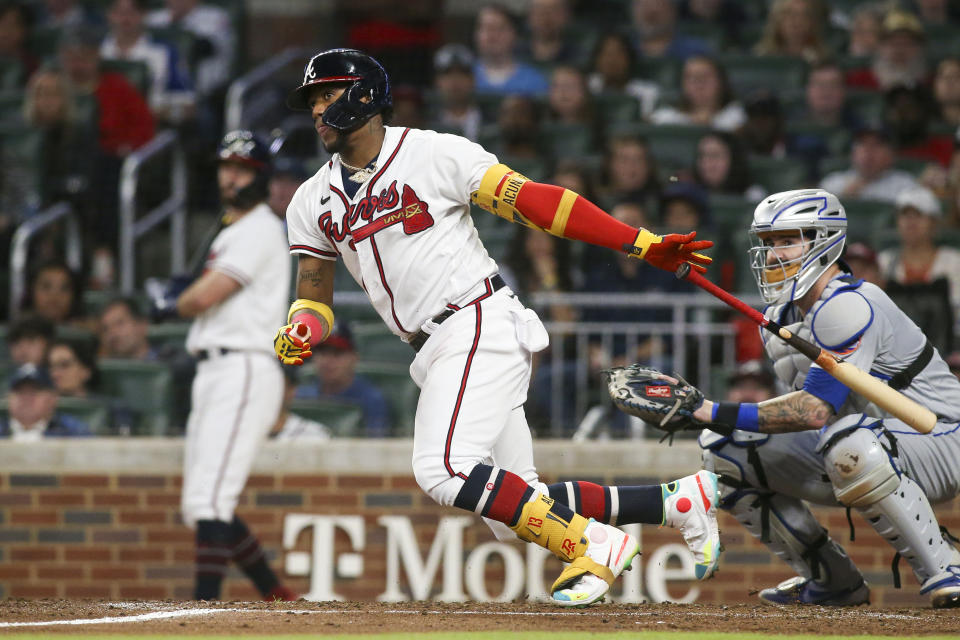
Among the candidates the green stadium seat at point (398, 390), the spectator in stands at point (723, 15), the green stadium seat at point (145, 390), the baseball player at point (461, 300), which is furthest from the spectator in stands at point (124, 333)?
the spectator in stands at point (723, 15)

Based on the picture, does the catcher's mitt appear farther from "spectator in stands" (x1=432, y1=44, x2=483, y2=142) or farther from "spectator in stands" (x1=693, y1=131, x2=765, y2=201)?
"spectator in stands" (x1=432, y1=44, x2=483, y2=142)

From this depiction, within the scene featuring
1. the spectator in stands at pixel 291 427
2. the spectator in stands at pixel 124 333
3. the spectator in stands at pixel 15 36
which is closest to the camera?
the spectator in stands at pixel 291 427

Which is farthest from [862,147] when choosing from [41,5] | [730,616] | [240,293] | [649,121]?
[41,5]

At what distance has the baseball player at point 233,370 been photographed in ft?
21.1

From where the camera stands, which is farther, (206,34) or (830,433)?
(206,34)

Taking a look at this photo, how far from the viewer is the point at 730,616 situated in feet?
15.3

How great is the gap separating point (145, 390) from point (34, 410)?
586mm

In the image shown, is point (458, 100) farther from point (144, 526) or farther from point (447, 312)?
point (447, 312)

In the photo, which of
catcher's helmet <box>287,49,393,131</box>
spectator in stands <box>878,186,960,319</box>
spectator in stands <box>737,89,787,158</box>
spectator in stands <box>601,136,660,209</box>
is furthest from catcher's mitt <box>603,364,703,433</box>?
spectator in stands <box>737,89,787,158</box>

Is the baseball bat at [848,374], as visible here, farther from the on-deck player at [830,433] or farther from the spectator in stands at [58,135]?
the spectator in stands at [58,135]

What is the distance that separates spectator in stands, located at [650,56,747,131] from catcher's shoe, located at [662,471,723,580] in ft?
16.1

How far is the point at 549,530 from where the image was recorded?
434cm

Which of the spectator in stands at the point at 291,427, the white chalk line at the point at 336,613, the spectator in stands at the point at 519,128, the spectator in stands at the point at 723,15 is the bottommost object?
the white chalk line at the point at 336,613

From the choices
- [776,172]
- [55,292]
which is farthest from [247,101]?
[776,172]
